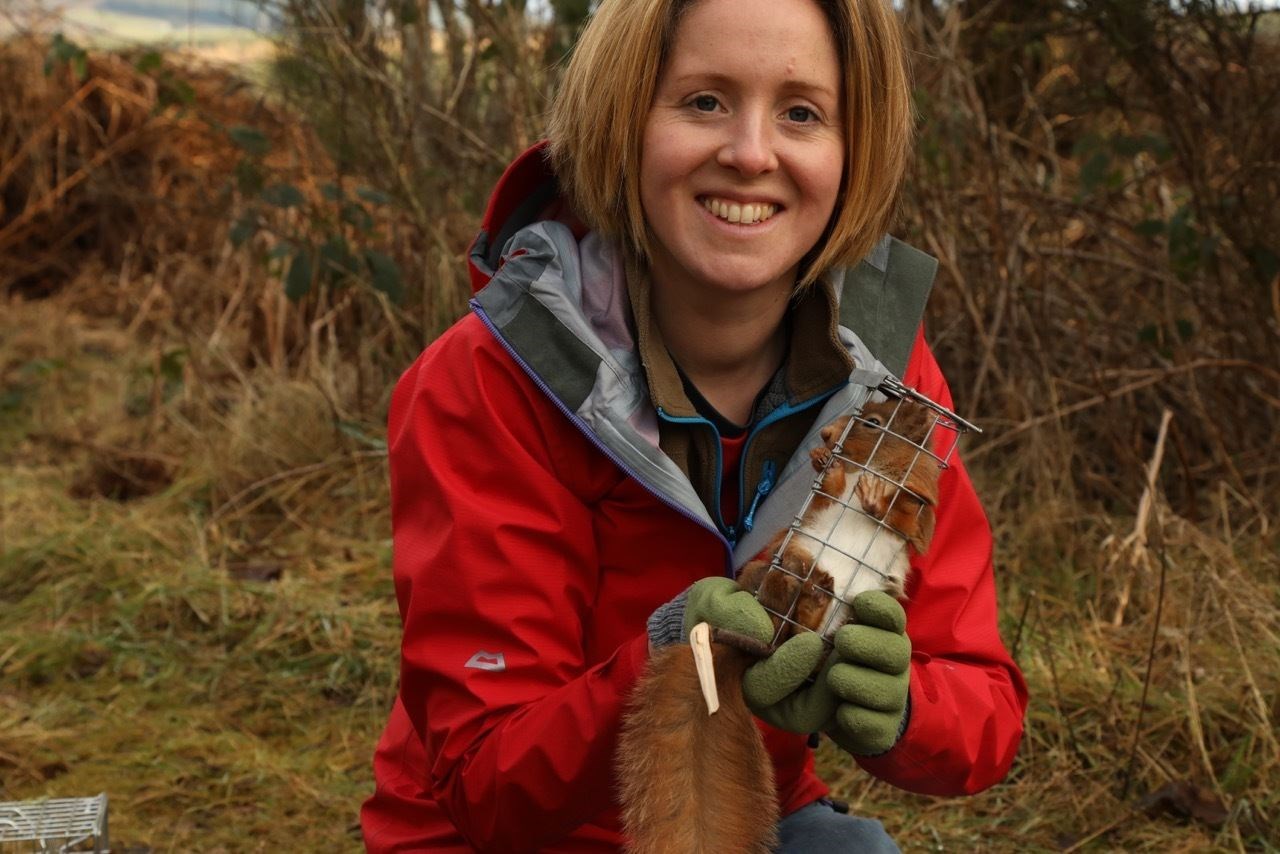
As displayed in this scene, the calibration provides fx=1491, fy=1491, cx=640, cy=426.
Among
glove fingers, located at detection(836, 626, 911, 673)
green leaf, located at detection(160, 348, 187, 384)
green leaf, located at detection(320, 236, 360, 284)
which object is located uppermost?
glove fingers, located at detection(836, 626, 911, 673)

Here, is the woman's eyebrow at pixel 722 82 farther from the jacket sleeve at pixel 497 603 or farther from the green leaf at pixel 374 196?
the green leaf at pixel 374 196

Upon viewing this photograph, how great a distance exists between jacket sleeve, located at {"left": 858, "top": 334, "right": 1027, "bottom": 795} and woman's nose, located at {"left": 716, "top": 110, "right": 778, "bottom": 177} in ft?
1.38

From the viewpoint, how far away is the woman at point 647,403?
1944 millimetres

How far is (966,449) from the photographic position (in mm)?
4367

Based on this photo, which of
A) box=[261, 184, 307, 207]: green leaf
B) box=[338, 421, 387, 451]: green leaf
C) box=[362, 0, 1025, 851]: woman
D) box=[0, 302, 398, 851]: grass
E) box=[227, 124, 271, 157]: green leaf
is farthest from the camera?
box=[338, 421, 387, 451]: green leaf

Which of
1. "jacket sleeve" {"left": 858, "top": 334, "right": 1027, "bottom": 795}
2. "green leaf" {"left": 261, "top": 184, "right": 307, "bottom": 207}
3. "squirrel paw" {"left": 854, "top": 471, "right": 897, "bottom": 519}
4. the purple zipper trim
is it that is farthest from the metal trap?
"green leaf" {"left": 261, "top": 184, "right": 307, "bottom": 207}

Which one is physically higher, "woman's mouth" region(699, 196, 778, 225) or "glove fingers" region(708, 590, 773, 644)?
"woman's mouth" region(699, 196, 778, 225)

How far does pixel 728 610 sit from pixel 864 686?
0.55 feet

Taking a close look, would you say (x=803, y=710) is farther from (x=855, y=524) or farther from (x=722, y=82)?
(x=722, y=82)

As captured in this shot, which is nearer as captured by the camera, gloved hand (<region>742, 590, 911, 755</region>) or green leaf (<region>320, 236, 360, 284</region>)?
gloved hand (<region>742, 590, 911, 755</region>)

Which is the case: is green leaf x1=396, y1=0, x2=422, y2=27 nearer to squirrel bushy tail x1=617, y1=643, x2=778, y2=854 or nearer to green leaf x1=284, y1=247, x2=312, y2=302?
green leaf x1=284, y1=247, x2=312, y2=302

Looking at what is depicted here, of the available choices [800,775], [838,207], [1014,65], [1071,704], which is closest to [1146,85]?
[1014,65]

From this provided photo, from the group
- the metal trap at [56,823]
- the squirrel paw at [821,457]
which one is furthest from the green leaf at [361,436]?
the squirrel paw at [821,457]

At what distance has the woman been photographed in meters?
1.94
